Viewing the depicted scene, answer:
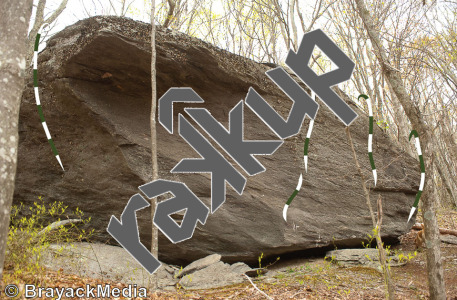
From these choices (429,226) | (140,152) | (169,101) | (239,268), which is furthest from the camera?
(169,101)

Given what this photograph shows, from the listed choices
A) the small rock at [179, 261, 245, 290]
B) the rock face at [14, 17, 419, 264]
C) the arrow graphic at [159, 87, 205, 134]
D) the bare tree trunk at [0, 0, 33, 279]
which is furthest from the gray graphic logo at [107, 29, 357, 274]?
the bare tree trunk at [0, 0, 33, 279]

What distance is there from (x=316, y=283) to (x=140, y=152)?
3457mm

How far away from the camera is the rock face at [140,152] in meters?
6.05

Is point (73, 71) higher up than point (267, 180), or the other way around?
point (73, 71)

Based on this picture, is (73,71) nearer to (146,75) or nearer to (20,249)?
(146,75)

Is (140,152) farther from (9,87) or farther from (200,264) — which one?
(9,87)

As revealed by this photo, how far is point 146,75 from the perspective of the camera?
639 centimetres

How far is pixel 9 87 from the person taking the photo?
298 cm

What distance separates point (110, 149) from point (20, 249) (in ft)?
7.15

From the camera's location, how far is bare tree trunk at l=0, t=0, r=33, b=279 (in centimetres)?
278

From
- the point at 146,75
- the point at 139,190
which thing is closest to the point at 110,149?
the point at 139,190

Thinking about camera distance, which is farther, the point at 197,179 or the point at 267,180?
the point at 267,180

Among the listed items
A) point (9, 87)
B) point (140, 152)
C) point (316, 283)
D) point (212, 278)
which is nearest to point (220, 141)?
point (140, 152)

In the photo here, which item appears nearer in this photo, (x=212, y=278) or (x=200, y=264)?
(x=212, y=278)
